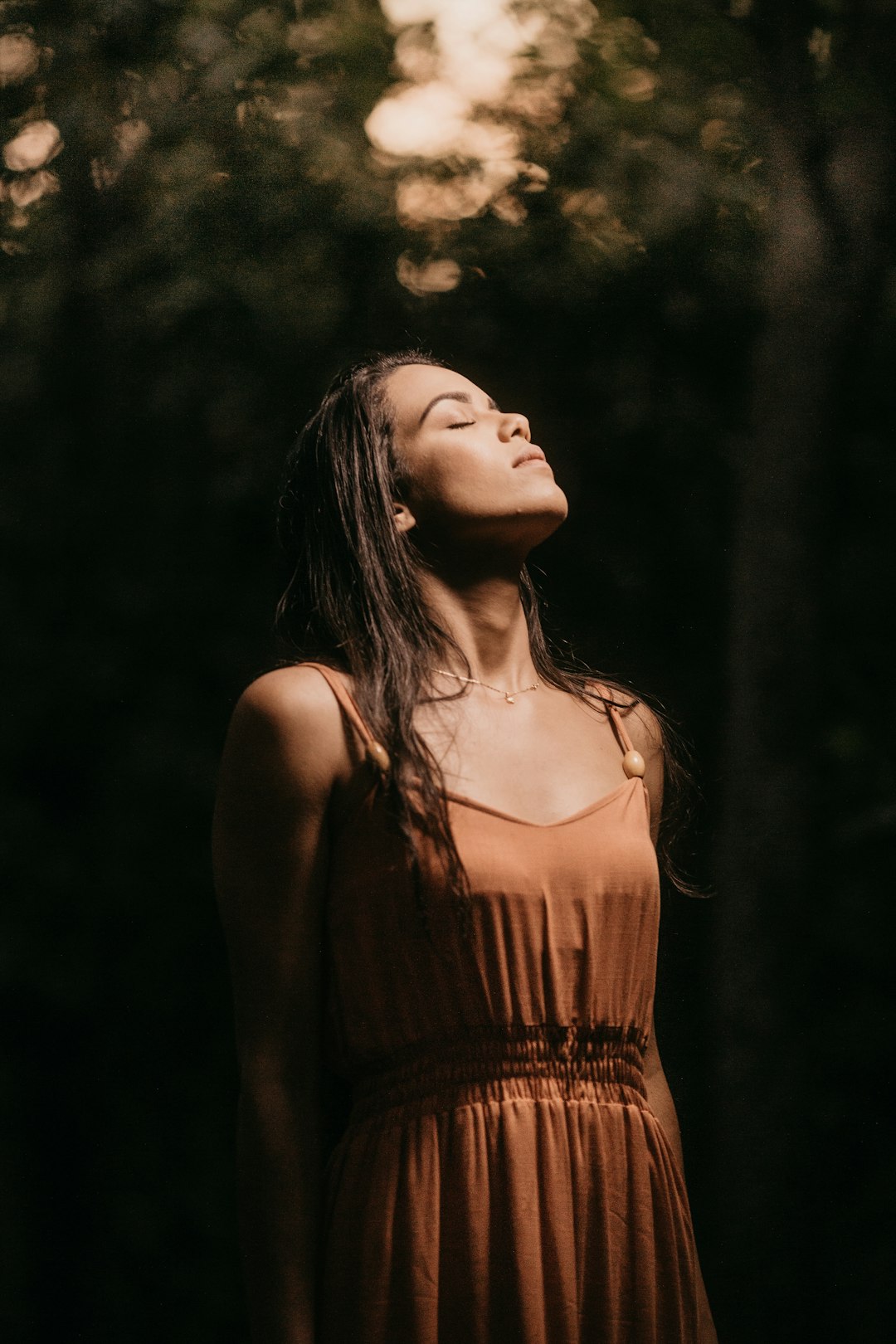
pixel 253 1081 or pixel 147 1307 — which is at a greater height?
pixel 253 1081

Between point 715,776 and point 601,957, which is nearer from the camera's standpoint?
point 601,957

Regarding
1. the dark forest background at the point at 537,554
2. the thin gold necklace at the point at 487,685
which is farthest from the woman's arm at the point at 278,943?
the dark forest background at the point at 537,554

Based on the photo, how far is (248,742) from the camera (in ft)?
3.24

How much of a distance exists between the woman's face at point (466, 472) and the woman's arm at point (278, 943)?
207 millimetres

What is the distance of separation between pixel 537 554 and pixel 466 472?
1.21 feet

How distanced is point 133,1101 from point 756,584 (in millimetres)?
838

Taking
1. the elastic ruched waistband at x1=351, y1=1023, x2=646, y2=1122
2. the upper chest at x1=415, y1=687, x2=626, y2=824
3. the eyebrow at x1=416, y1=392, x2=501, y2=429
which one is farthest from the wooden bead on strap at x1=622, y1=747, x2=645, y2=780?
the eyebrow at x1=416, y1=392, x2=501, y2=429

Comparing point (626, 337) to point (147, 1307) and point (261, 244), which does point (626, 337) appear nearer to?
point (261, 244)

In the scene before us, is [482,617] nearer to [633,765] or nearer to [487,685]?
[487,685]

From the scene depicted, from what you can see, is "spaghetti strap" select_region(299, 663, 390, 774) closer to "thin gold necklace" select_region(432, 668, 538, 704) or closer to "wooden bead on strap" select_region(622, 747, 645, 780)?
"thin gold necklace" select_region(432, 668, 538, 704)

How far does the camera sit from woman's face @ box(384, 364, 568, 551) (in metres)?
1.10

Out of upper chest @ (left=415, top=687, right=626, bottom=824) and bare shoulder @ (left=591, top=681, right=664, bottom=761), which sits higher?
upper chest @ (left=415, top=687, right=626, bottom=824)

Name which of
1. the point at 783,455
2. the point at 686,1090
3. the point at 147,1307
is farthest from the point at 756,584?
the point at 147,1307

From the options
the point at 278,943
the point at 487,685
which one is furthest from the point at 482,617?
the point at 278,943
